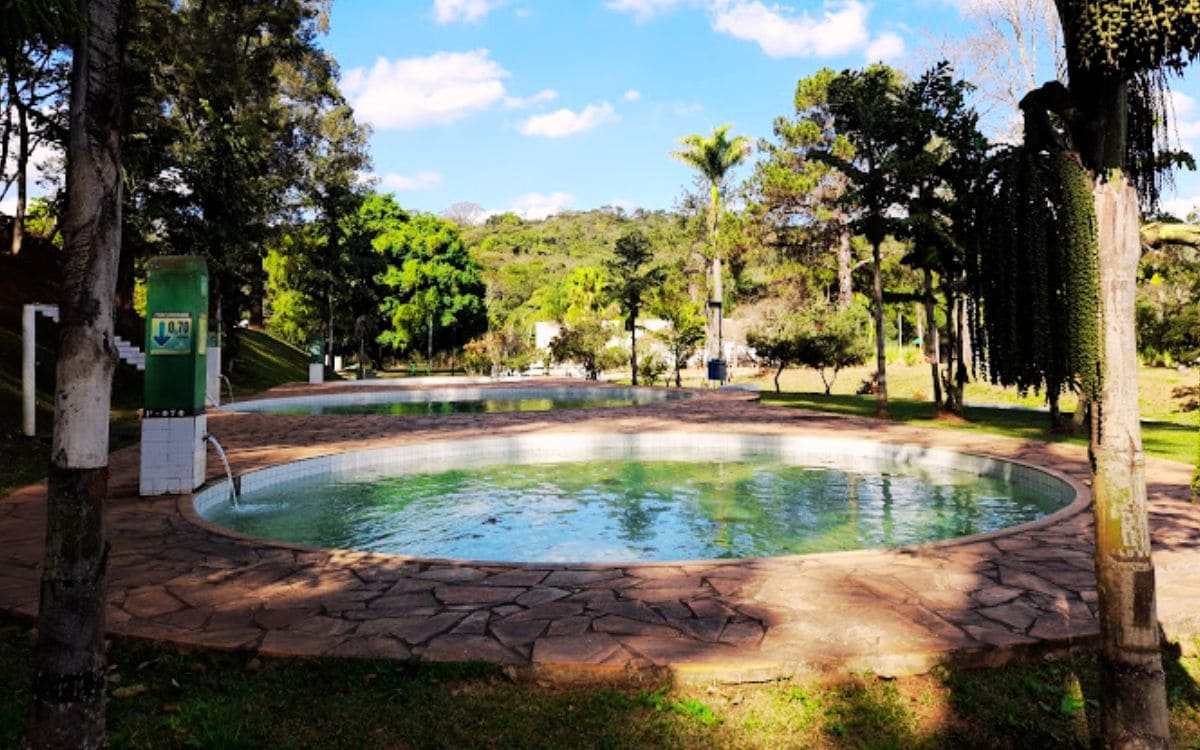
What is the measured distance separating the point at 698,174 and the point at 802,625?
40420mm

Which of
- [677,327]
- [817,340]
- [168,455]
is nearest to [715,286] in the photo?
[677,327]

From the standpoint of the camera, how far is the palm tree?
1487 inches

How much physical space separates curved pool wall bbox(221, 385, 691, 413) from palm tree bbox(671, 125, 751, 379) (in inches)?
499

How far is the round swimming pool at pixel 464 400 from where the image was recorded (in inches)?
862

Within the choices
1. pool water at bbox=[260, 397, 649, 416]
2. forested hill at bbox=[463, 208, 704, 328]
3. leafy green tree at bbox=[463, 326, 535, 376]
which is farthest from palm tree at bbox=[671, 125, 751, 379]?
pool water at bbox=[260, 397, 649, 416]

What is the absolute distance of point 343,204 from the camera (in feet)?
107

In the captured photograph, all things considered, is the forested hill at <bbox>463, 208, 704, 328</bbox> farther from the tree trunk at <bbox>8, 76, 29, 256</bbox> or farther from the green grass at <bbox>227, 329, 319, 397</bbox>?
the tree trunk at <bbox>8, 76, 29, 256</bbox>

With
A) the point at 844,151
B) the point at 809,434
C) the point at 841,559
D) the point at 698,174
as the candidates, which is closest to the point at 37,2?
the point at 841,559

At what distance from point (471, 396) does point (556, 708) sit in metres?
22.4

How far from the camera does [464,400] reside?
25.4m

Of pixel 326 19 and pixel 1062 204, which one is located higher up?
pixel 326 19

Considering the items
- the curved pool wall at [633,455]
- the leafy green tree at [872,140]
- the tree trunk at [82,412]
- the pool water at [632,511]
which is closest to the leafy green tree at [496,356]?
the leafy green tree at [872,140]

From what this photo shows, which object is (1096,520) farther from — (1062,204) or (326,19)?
(326,19)

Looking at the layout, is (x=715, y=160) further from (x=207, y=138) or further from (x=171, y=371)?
(x=171, y=371)
